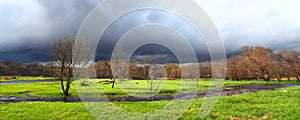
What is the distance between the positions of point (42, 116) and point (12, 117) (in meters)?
2.84

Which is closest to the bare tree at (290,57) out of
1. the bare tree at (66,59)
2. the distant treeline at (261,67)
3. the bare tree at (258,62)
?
the distant treeline at (261,67)

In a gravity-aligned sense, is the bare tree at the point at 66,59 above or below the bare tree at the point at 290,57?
below

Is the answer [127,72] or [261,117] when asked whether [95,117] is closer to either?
[261,117]

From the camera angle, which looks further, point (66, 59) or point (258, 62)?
point (258, 62)

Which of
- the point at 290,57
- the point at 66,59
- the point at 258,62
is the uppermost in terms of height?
the point at 290,57

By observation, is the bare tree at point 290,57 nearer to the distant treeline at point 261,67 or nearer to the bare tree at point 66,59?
the distant treeline at point 261,67

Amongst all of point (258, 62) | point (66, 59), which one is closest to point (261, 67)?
point (258, 62)

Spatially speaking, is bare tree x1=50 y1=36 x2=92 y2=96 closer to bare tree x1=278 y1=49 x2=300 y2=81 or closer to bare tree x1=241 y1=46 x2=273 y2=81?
bare tree x1=241 y1=46 x2=273 y2=81

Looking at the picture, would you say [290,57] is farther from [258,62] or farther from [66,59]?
[66,59]

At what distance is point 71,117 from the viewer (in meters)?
20.2

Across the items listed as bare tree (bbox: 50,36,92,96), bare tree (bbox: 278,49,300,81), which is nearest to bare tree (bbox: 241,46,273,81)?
bare tree (bbox: 278,49,300,81)

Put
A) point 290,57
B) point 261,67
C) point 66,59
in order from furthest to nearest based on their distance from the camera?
point 290,57 → point 261,67 → point 66,59

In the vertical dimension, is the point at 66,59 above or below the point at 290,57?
below

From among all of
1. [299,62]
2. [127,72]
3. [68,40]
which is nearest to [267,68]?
[299,62]
